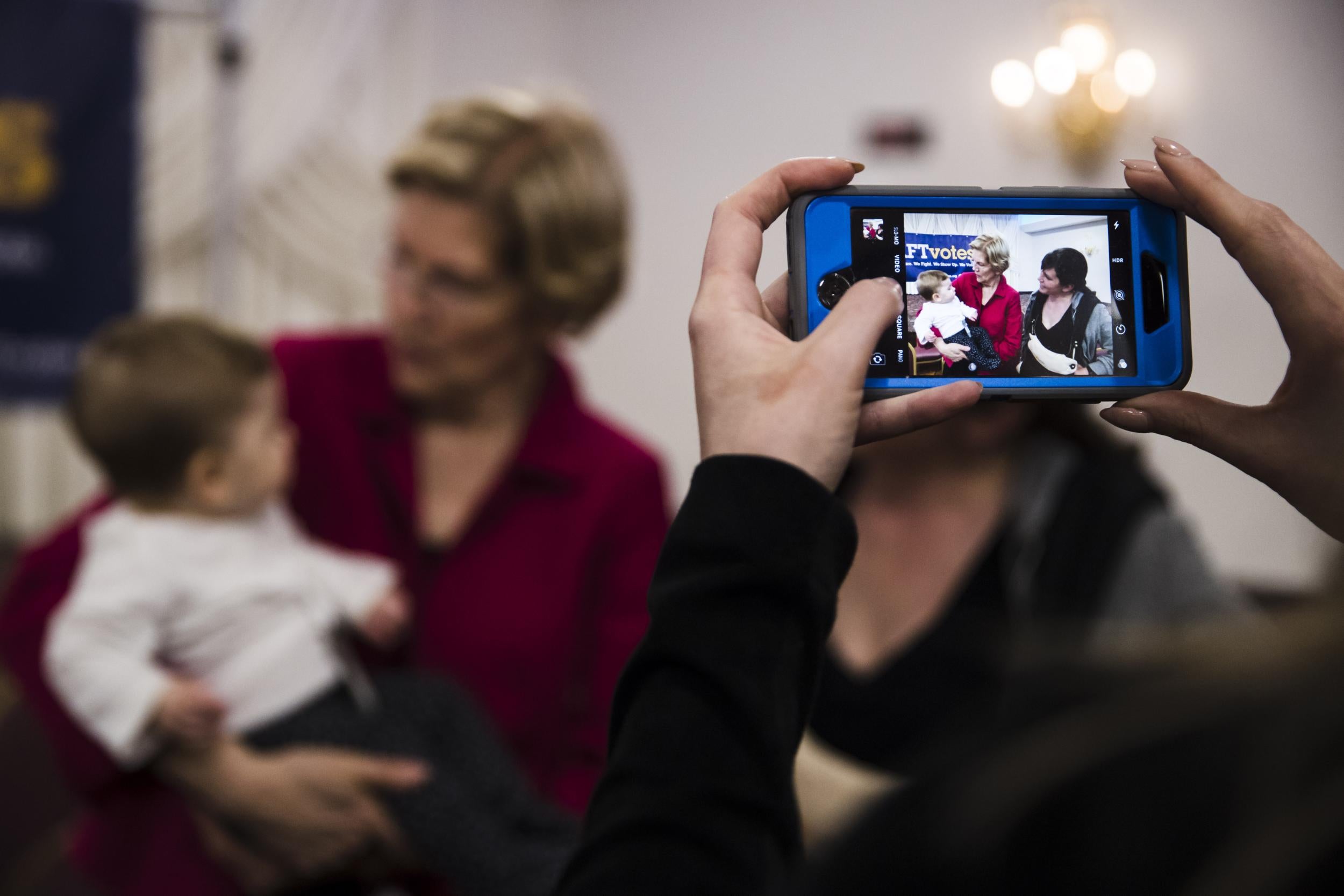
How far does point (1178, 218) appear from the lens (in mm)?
522

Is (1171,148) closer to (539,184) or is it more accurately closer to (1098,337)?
(1098,337)

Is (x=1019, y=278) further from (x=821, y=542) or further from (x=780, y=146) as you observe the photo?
(x=780, y=146)

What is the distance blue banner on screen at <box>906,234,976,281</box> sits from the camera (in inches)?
20.4

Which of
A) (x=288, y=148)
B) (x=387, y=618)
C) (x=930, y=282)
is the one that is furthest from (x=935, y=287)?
(x=288, y=148)

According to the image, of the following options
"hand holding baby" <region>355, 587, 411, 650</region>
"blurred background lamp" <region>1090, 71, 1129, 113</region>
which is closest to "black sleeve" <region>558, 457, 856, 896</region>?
"hand holding baby" <region>355, 587, 411, 650</region>

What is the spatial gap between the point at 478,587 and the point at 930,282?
2.81ft

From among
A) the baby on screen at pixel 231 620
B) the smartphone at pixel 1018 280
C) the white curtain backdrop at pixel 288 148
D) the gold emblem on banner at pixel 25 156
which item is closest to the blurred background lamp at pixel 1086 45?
the white curtain backdrop at pixel 288 148

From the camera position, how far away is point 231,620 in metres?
1.20

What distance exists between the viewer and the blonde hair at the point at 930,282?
1.70ft

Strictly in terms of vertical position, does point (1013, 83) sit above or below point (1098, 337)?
above

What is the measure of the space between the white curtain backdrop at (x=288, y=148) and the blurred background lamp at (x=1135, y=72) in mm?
1822

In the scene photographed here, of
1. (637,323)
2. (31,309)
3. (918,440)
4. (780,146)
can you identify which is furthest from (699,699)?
(637,323)

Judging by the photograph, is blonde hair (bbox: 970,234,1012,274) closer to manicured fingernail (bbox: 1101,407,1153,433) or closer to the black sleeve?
manicured fingernail (bbox: 1101,407,1153,433)

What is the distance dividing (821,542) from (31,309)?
2257 mm
